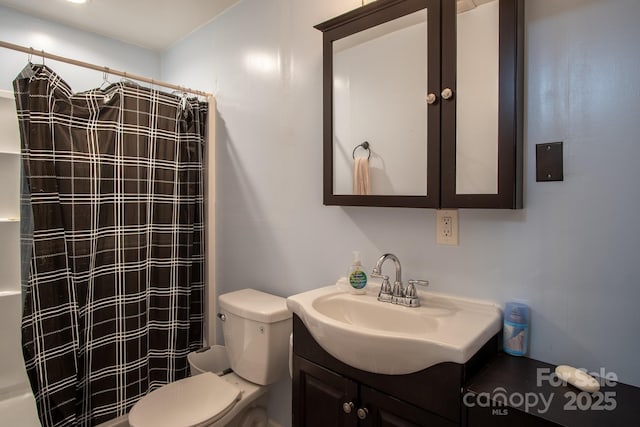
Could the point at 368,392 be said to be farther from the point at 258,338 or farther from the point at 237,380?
the point at 237,380

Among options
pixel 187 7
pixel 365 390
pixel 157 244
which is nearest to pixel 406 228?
pixel 365 390

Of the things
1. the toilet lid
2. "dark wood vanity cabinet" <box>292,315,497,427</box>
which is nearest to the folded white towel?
"dark wood vanity cabinet" <box>292,315,497,427</box>

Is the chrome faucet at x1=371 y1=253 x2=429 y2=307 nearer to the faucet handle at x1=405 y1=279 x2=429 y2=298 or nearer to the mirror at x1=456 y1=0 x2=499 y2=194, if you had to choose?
the faucet handle at x1=405 y1=279 x2=429 y2=298

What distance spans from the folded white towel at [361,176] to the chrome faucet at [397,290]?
0.29 meters

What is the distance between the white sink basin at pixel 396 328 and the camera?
91 cm

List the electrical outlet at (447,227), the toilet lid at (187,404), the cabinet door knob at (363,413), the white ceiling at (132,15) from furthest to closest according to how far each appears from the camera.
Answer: the white ceiling at (132,15) < the toilet lid at (187,404) < the electrical outlet at (447,227) < the cabinet door knob at (363,413)

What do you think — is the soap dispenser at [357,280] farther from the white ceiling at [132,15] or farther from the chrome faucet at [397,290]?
the white ceiling at [132,15]

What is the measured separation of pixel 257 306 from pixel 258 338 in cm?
15

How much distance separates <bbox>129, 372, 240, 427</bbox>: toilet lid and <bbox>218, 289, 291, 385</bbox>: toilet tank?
0.38ft

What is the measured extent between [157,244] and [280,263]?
72 cm

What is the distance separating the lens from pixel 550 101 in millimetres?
1031

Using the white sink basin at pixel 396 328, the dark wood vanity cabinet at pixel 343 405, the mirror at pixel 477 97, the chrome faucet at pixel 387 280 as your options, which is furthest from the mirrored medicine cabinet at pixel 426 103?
the dark wood vanity cabinet at pixel 343 405

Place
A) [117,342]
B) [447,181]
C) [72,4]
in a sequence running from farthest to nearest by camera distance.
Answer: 1. [72,4]
2. [117,342]
3. [447,181]

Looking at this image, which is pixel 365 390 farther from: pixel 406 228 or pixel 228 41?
pixel 228 41
